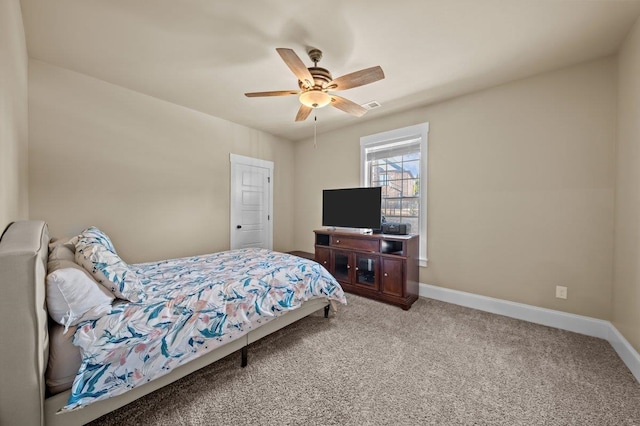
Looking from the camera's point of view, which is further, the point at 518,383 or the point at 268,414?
the point at 518,383

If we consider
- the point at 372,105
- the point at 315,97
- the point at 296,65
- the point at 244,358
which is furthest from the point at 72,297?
the point at 372,105

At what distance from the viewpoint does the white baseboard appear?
197cm

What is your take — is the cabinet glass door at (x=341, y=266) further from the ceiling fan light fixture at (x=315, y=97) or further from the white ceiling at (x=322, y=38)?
the white ceiling at (x=322, y=38)

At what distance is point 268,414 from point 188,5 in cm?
286

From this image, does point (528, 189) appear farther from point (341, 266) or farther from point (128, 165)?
point (128, 165)

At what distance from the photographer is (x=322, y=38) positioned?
7.01 feet

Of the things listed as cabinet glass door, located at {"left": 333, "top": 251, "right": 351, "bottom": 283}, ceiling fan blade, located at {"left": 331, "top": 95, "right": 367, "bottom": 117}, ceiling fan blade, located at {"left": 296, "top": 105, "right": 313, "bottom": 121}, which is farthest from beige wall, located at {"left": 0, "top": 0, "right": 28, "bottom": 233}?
cabinet glass door, located at {"left": 333, "top": 251, "right": 351, "bottom": 283}

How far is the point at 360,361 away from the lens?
6.62 ft

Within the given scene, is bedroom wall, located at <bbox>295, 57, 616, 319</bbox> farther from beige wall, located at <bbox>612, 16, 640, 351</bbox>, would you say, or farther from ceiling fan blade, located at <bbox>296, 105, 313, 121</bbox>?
ceiling fan blade, located at <bbox>296, 105, 313, 121</bbox>

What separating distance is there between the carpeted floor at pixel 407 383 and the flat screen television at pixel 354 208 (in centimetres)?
150

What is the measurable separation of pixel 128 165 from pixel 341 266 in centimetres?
316

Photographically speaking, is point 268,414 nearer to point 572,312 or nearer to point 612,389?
point 612,389

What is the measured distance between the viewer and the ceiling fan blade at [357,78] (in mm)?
2029

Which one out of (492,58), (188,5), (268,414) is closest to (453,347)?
(268,414)
